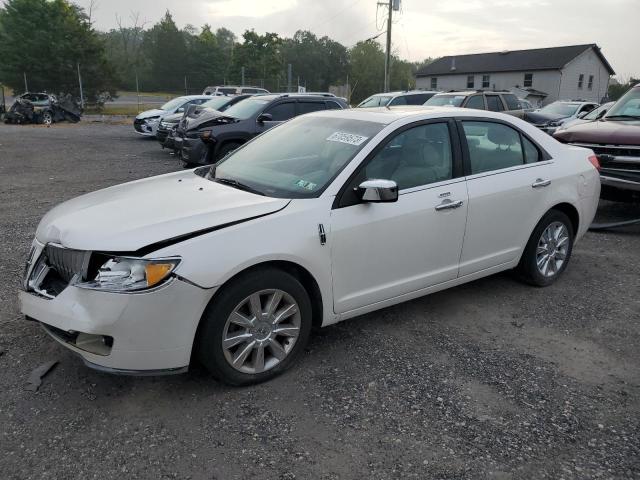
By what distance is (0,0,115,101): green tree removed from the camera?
3375 centimetres

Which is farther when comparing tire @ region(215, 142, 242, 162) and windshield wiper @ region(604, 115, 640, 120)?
tire @ region(215, 142, 242, 162)

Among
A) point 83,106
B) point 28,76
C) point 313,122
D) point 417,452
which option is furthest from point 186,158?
point 28,76

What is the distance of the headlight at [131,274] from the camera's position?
111 inches

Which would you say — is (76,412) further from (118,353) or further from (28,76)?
(28,76)

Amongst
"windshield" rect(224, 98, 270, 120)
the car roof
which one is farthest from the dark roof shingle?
the car roof

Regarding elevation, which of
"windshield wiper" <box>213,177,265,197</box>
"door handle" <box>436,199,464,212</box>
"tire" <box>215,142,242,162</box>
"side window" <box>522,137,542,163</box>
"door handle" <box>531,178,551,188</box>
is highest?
"side window" <box>522,137,542,163</box>

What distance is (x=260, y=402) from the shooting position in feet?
10.3

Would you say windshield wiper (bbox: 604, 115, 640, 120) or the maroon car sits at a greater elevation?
windshield wiper (bbox: 604, 115, 640, 120)

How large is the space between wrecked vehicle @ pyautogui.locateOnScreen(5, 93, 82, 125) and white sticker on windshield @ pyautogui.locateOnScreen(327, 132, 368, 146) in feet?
84.0

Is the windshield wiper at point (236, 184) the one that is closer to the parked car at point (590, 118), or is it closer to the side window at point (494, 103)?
the parked car at point (590, 118)

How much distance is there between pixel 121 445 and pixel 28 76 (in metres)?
38.0

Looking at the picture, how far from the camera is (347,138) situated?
391 centimetres

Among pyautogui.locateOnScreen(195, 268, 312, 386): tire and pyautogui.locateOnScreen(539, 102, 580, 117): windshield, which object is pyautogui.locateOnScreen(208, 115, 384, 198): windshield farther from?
pyautogui.locateOnScreen(539, 102, 580, 117): windshield

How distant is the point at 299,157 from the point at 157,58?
6203cm
